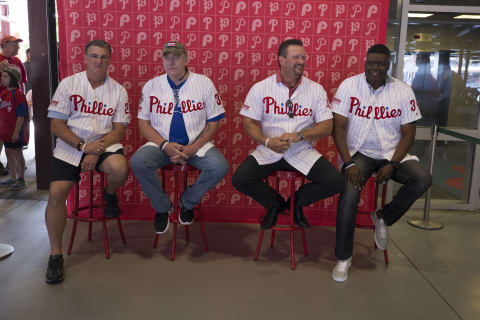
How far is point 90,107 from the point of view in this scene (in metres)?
2.87

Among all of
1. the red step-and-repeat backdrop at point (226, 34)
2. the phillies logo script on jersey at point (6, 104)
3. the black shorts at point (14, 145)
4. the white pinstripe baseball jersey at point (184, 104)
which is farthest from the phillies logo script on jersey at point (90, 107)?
the black shorts at point (14, 145)

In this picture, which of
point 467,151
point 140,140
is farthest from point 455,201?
point 140,140

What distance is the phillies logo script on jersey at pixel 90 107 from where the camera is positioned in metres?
2.84

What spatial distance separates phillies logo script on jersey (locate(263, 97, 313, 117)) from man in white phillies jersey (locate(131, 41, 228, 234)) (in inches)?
14.6

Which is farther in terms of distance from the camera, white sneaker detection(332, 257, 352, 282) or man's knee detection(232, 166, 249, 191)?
man's knee detection(232, 166, 249, 191)

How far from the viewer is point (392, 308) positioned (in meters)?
2.29

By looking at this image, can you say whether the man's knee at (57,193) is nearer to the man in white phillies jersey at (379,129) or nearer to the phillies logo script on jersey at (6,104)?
the man in white phillies jersey at (379,129)

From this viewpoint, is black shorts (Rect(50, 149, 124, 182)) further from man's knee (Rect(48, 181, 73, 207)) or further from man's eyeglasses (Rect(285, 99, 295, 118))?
man's eyeglasses (Rect(285, 99, 295, 118))

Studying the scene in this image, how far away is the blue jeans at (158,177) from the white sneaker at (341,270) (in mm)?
966

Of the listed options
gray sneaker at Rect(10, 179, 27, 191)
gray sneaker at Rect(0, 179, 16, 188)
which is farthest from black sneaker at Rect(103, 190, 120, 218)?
gray sneaker at Rect(0, 179, 16, 188)

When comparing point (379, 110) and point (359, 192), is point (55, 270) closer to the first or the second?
point (359, 192)

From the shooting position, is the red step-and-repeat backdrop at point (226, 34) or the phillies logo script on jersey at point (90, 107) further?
the red step-and-repeat backdrop at point (226, 34)

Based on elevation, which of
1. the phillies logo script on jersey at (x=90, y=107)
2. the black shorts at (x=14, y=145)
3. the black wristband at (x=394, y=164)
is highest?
the phillies logo script on jersey at (x=90, y=107)

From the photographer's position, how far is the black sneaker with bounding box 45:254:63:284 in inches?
97.2
